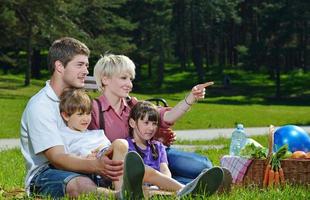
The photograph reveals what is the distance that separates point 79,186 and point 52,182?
0.25 metres

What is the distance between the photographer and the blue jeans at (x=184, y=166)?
6.71 meters

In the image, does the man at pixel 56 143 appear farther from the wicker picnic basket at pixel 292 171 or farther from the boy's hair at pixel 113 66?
the wicker picnic basket at pixel 292 171

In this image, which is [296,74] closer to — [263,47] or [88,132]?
[263,47]

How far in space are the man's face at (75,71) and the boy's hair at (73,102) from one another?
110 millimetres

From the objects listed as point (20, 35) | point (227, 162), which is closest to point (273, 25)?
point (20, 35)

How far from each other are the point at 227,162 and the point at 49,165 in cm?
215

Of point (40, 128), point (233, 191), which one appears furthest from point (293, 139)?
point (40, 128)

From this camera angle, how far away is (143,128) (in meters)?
6.29

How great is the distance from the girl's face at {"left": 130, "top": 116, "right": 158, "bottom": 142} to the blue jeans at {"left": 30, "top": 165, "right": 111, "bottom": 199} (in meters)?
0.55

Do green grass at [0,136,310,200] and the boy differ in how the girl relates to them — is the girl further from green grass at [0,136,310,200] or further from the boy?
green grass at [0,136,310,200]

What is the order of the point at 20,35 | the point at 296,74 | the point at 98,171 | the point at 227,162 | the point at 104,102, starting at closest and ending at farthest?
the point at 98,171
the point at 104,102
the point at 227,162
the point at 20,35
the point at 296,74

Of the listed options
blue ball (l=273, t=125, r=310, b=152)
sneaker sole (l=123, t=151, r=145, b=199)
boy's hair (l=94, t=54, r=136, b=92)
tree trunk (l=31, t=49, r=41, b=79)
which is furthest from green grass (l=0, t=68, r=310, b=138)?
sneaker sole (l=123, t=151, r=145, b=199)

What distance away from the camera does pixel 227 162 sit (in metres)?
7.50

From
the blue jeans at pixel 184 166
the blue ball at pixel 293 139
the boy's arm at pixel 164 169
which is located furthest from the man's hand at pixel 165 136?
the blue ball at pixel 293 139
